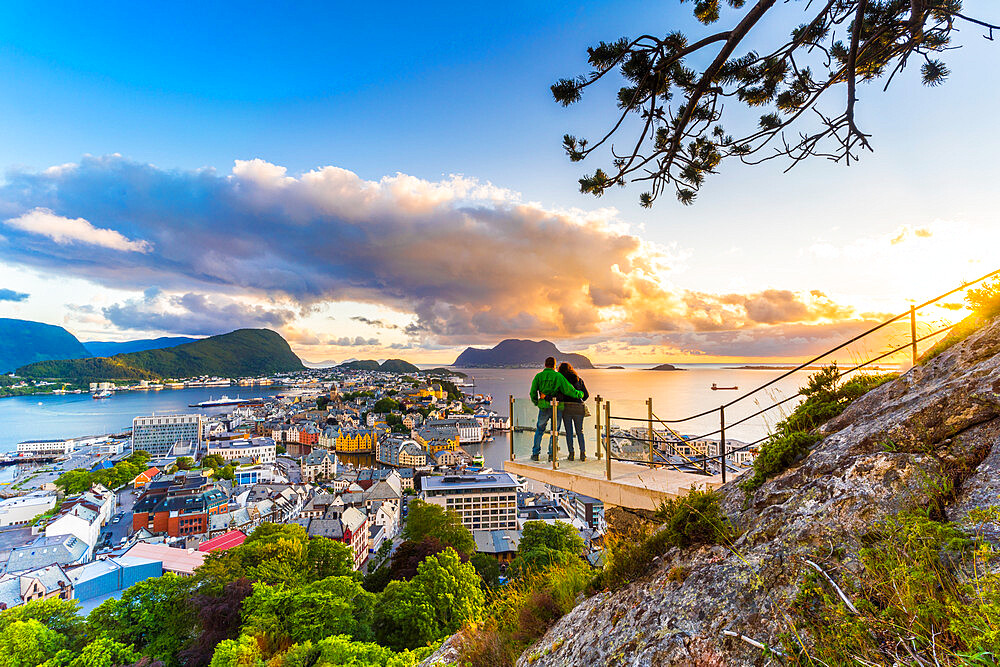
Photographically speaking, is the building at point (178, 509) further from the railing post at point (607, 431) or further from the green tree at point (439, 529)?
the railing post at point (607, 431)

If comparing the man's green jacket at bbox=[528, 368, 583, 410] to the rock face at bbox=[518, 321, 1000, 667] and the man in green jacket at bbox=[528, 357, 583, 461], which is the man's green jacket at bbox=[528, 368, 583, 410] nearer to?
the man in green jacket at bbox=[528, 357, 583, 461]

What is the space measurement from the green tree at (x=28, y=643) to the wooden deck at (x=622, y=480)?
50.2 feet

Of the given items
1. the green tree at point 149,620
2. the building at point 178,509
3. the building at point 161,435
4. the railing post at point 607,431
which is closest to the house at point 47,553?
the building at point 178,509

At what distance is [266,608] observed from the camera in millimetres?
12867

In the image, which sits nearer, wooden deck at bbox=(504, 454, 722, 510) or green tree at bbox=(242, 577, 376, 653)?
wooden deck at bbox=(504, 454, 722, 510)

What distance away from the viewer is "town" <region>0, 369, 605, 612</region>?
22188mm

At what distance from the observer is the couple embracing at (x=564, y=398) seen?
6.70m

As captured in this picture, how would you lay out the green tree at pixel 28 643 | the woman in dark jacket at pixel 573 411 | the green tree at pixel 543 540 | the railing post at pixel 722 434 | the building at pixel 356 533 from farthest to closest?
the building at pixel 356 533 → the green tree at pixel 543 540 → the green tree at pixel 28 643 → the woman in dark jacket at pixel 573 411 → the railing post at pixel 722 434

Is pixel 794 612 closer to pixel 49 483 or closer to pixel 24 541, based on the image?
pixel 24 541

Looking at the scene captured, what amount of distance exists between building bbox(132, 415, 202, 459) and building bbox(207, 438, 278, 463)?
8.31m

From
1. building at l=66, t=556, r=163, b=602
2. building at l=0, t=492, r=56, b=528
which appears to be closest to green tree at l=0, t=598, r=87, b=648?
building at l=66, t=556, r=163, b=602

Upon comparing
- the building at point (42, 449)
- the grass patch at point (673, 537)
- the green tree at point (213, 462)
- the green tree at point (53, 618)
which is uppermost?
the grass patch at point (673, 537)

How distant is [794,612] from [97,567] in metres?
29.1

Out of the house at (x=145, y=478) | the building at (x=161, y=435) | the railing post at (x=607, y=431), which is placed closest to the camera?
the railing post at (x=607, y=431)
